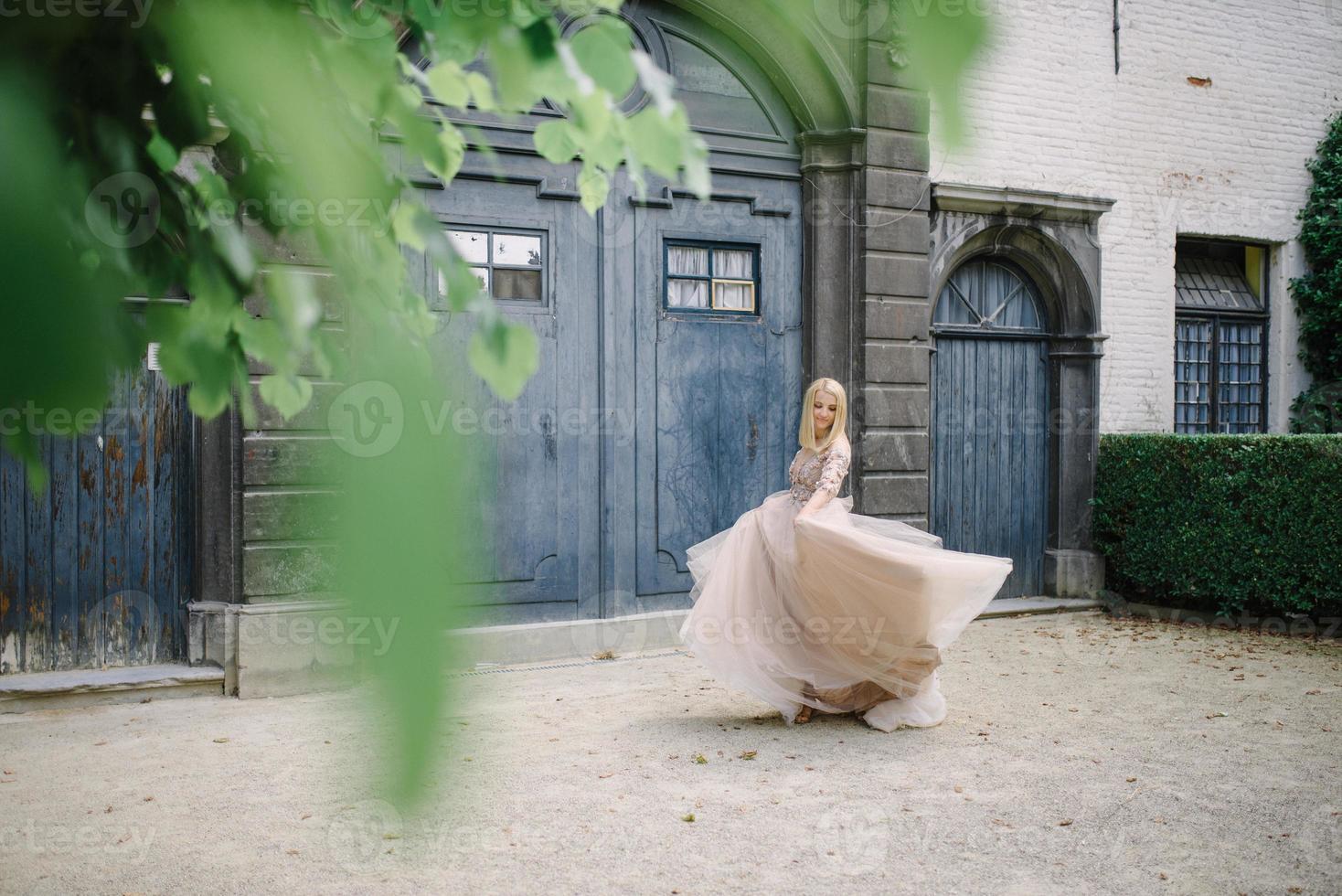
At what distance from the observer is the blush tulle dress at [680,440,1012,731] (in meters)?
5.21

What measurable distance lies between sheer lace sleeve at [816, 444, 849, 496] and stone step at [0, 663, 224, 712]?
3717 millimetres

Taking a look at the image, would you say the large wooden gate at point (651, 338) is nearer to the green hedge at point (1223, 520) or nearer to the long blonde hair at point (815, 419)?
the long blonde hair at point (815, 419)

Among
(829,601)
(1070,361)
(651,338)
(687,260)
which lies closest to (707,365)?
(651,338)

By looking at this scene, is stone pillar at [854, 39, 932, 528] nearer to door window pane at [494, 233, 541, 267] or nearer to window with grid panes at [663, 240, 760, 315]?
window with grid panes at [663, 240, 760, 315]

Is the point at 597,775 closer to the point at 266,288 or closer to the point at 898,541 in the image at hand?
the point at 898,541

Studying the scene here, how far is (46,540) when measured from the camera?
612 centimetres

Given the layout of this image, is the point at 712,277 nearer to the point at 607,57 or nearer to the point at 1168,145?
the point at 1168,145

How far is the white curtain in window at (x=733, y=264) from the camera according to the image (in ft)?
25.9

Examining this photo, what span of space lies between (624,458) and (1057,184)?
5023mm

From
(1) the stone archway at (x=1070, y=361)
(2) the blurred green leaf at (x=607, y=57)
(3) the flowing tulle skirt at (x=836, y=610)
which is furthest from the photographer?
(1) the stone archway at (x=1070, y=361)

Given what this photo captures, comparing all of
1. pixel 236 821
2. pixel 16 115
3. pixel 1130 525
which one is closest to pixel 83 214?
pixel 16 115

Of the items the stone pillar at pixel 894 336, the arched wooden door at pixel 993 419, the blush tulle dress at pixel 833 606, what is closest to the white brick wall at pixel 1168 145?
the arched wooden door at pixel 993 419

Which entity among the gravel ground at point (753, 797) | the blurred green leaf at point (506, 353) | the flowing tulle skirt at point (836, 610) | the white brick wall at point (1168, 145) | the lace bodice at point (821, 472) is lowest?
the gravel ground at point (753, 797)

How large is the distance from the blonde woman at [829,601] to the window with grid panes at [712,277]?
2.22 m
